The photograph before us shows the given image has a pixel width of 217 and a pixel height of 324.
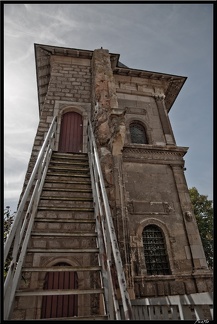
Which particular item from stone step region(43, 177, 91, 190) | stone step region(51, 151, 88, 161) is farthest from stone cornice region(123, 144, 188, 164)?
stone step region(43, 177, 91, 190)

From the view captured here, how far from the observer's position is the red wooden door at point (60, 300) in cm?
468

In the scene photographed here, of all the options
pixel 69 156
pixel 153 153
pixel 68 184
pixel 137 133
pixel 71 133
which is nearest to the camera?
pixel 68 184

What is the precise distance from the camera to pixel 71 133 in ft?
25.3

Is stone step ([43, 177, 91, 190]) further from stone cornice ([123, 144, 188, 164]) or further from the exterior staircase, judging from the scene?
stone cornice ([123, 144, 188, 164])

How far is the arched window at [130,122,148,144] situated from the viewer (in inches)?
338

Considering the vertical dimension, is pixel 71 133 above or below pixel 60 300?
above

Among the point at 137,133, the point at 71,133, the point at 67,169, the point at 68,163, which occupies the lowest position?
the point at 67,169

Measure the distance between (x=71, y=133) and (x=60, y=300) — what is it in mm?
5333

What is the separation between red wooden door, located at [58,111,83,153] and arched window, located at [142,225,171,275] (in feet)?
12.4

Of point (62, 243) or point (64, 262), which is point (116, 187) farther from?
point (64, 262)

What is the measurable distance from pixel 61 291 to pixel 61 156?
155 inches

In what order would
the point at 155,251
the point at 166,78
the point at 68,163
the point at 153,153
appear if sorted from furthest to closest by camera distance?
the point at 166,78
the point at 153,153
the point at 155,251
the point at 68,163

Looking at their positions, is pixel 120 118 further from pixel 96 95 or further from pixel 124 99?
pixel 124 99

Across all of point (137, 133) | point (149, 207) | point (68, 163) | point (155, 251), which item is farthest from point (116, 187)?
point (137, 133)
